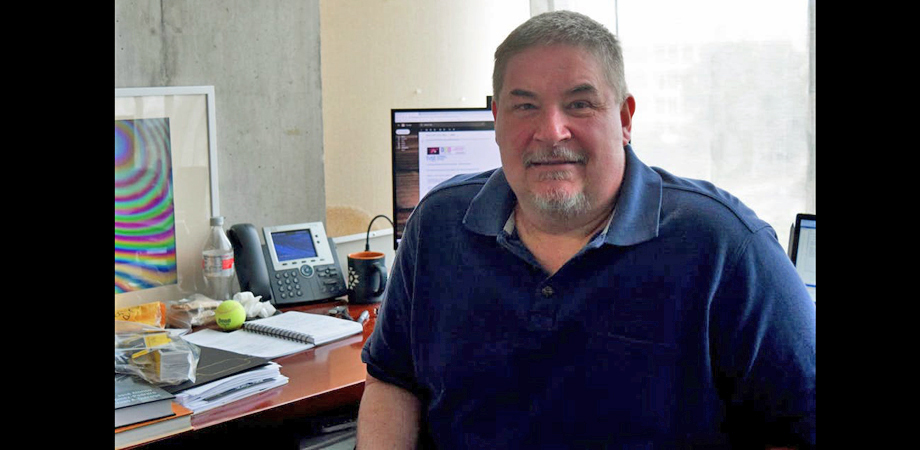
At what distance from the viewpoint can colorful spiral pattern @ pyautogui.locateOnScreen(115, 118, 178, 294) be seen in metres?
2.13

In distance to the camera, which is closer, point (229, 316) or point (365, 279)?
point (229, 316)

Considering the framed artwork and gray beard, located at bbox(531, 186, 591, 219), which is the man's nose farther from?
the framed artwork

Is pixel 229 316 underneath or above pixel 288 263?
underneath

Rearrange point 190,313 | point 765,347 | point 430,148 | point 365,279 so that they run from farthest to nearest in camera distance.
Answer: point 430,148
point 365,279
point 190,313
point 765,347

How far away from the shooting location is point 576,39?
4.50ft

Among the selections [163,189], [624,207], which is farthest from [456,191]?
[163,189]

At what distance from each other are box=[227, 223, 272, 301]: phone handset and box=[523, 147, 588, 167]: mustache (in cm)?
113

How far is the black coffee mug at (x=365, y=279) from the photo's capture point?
2297 mm

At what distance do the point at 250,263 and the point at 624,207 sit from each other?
1.27 metres

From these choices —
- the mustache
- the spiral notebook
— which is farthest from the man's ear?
the spiral notebook

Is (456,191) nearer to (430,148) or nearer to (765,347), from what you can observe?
(765,347)

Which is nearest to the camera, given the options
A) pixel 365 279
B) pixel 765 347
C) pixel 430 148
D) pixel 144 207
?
pixel 765 347

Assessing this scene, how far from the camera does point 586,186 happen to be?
138 cm
